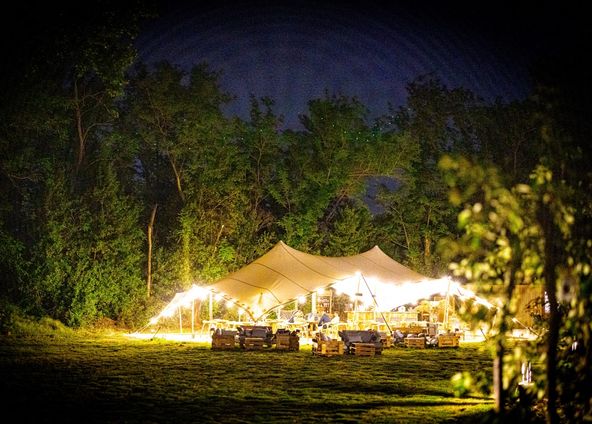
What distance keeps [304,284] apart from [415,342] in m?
3.23

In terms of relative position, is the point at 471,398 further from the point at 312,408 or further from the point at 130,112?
the point at 130,112

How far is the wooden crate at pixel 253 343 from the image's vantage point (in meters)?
16.2

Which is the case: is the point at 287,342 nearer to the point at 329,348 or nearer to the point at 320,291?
the point at 329,348

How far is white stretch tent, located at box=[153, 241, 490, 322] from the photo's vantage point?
19016mm

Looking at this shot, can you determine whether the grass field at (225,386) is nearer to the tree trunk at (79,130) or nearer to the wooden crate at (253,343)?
the wooden crate at (253,343)

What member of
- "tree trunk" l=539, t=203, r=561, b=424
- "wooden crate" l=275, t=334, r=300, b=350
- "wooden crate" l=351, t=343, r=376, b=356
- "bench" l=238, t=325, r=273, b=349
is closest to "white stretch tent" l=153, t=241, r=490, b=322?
"bench" l=238, t=325, r=273, b=349

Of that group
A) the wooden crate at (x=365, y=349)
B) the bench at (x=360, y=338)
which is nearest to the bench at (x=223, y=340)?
the bench at (x=360, y=338)

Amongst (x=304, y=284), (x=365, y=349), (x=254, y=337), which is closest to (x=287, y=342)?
(x=254, y=337)

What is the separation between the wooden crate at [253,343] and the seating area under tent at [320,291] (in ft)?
0.16

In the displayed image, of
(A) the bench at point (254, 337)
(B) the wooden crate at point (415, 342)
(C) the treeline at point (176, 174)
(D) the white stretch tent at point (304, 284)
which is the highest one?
(C) the treeline at point (176, 174)

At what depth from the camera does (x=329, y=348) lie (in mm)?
15039

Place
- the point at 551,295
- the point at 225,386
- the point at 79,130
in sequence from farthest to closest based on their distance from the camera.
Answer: the point at 79,130 → the point at 225,386 → the point at 551,295

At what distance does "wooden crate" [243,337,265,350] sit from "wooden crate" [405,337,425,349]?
133 inches

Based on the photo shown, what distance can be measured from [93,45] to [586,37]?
1299 centimetres
